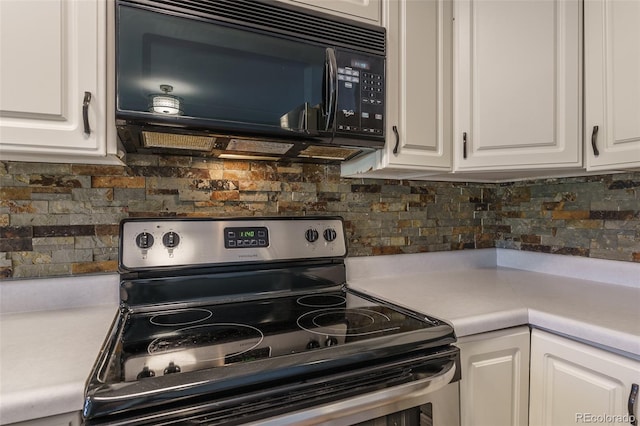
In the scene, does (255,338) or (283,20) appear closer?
(255,338)

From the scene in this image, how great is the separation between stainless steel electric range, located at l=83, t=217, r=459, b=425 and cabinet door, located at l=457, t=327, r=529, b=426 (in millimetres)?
86

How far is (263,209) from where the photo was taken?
1.44 m

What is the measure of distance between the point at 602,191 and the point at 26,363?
1.99m

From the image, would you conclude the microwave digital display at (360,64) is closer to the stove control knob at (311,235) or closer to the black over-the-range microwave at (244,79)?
the black over-the-range microwave at (244,79)

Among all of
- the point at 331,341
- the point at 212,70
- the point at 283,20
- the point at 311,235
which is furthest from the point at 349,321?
the point at 283,20

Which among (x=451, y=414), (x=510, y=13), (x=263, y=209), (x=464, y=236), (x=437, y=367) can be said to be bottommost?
(x=451, y=414)

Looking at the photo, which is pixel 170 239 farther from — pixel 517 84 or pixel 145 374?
pixel 517 84

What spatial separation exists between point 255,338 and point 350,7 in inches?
43.0

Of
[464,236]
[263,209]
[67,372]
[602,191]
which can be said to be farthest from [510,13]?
[67,372]

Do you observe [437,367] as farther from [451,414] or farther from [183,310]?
[183,310]

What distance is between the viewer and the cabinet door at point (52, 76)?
86 centimetres

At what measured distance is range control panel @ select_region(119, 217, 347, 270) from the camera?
1191 millimetres

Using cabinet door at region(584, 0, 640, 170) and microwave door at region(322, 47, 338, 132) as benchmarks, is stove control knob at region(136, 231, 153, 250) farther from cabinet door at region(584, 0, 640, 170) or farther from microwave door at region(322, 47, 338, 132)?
cabinet door at region(584, 0, 640, 170)

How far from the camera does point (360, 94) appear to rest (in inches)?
47.4
